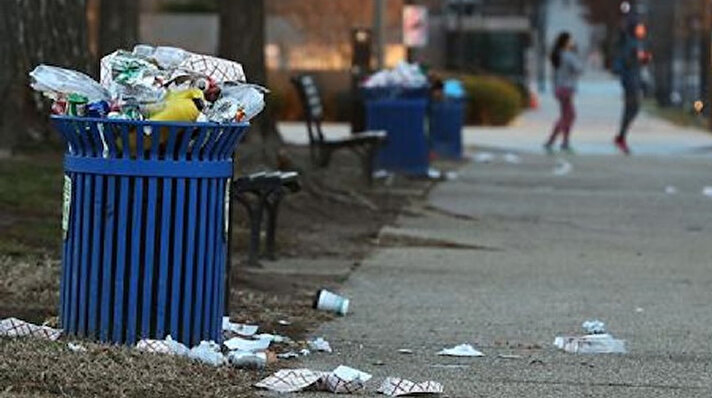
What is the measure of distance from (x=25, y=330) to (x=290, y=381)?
133 centimetres

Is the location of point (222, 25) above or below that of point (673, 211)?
above

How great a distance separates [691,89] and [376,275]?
41.1 m

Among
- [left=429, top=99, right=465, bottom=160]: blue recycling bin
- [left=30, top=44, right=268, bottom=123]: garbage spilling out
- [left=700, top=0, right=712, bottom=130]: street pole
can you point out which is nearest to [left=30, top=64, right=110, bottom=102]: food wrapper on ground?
[left=30, top=44, right=268, bottom=123]: garbage spilling out

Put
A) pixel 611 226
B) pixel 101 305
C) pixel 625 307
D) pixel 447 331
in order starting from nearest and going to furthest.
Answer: pixel 101 305 → pixel 447 331 → pixel 625 307 → pixel 611 226

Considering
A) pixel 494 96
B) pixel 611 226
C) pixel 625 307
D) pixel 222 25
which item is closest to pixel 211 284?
pixel 625 307

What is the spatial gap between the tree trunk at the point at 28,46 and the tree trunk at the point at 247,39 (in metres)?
5.93

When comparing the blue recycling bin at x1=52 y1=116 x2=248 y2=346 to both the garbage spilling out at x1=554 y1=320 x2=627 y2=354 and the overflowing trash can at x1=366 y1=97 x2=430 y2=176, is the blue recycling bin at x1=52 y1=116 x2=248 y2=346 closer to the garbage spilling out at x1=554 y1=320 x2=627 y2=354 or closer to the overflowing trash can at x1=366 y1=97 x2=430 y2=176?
the garbage spilling out at x1=554 y1=320 x2=627 y2=354

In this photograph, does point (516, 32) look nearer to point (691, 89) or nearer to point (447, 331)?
point (691, 89)

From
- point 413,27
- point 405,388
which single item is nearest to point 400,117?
point 413,27

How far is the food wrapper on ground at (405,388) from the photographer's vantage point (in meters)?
6.07

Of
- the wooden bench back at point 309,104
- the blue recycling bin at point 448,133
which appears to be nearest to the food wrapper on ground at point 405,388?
the wooden bench back at point 309,104

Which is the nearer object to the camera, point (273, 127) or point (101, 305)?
point (101, 305)

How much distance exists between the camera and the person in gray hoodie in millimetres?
23875

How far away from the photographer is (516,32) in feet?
174
